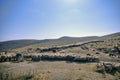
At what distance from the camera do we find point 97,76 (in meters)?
24.9

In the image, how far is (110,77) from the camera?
24.8m

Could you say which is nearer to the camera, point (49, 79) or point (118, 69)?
point (49, 79)

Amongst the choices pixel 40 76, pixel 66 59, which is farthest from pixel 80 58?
pixel 40 76

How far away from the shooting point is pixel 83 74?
83.7 feet

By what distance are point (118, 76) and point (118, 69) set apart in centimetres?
282

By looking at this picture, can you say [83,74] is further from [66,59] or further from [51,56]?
[51,56]

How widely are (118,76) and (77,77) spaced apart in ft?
21.8

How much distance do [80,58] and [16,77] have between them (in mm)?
17006

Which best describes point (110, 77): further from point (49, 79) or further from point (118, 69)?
point (49, 79)

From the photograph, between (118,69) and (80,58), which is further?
(80,58)

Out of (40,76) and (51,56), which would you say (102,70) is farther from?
(51,56)

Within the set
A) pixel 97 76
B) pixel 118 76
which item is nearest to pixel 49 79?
pixel 97 76

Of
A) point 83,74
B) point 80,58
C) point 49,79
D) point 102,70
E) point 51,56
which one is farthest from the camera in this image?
point 51,56

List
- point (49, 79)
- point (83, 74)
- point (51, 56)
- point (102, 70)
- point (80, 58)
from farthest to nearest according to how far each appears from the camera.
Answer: point (51, 56), point (80, 58), point (102, 70), point (83, 74), point (49, 79)
